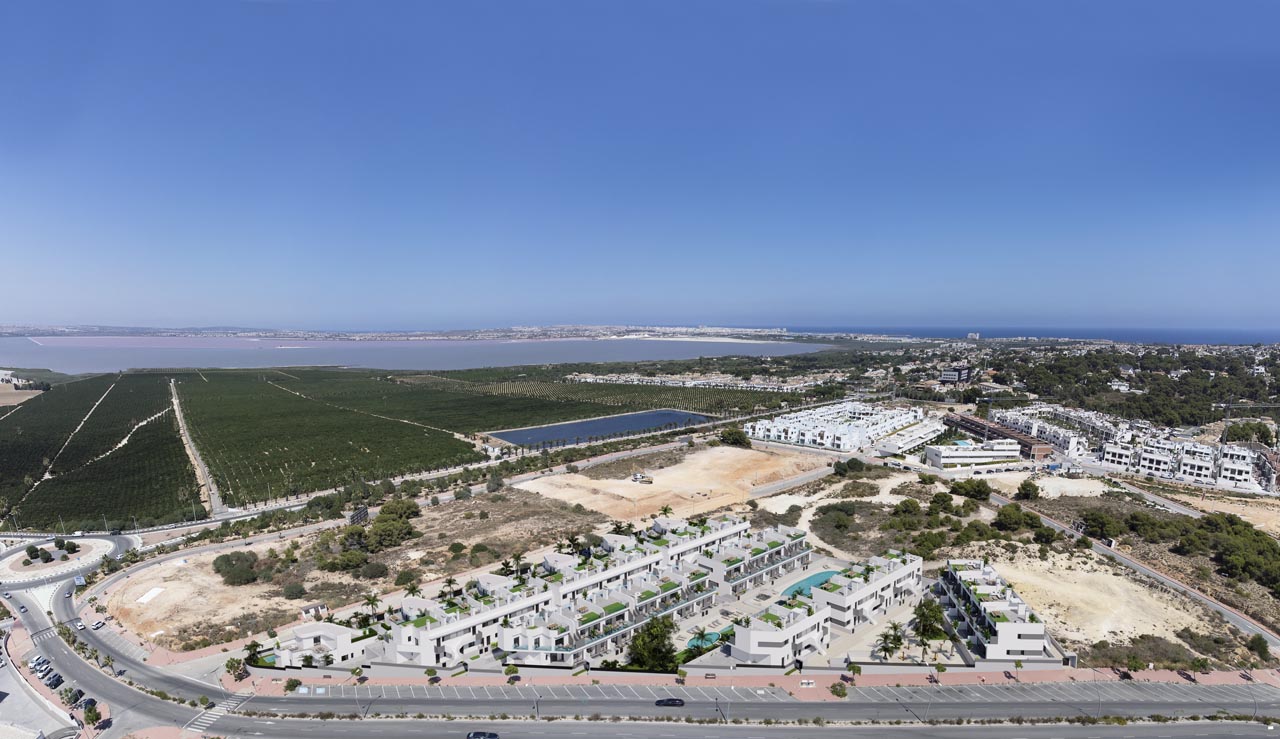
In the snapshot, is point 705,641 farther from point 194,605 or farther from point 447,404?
point 447,404

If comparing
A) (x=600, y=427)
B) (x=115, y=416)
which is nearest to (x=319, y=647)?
(x=600, y=427)

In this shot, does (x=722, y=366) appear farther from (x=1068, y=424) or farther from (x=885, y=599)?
(x=885, y=599)

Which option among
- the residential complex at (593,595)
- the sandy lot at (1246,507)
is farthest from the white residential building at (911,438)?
the residential complex at (593,595)

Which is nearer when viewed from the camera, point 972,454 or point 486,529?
point 486,529

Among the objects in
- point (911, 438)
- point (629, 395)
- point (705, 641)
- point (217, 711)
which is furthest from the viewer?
point (629, 395)

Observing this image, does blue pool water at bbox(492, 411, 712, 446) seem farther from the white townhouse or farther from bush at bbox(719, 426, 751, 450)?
the white townhouse

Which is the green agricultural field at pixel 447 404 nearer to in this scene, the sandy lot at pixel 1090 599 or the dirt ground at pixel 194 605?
the dirt ground at pixel 194 605
